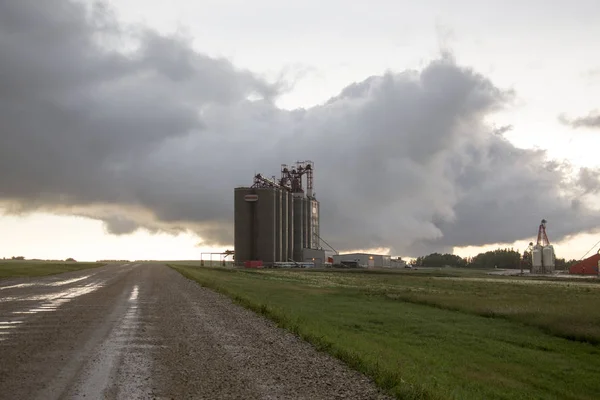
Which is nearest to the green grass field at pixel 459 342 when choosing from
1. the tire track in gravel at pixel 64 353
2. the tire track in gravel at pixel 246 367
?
the tire track in gravel at pixel 246 367

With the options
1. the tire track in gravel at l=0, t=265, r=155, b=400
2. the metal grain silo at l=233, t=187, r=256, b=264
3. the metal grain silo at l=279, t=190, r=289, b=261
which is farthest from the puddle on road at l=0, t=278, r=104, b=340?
the metal grain silo at l=279, t=190, r=289, b=261

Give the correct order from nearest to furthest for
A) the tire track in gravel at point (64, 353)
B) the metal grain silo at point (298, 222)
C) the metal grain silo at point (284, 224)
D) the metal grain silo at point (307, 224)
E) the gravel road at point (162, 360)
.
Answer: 1. the tire track in gravel at point (64, 353)
2. the gravel road at point (162, 360)
3. the metal grain silo at point (284, 224)
4. the metal grain silo at point (298, 222)
5. the metal grain silo at point (307, 224)

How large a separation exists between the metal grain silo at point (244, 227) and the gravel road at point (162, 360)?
121 metres

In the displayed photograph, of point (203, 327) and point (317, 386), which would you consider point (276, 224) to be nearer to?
point (203, 327)

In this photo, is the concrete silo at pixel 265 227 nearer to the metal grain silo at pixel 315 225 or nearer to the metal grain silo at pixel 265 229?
the metal grain silo at pixel 265 229

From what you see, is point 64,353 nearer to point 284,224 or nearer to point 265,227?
point 265,227

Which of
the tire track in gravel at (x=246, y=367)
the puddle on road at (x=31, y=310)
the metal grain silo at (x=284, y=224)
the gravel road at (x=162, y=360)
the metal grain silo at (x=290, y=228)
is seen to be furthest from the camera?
the metal grain silo at (x=290, y=228)

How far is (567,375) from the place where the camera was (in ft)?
87.0

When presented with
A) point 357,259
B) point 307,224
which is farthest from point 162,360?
point 357,259

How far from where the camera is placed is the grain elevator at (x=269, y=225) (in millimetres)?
150375

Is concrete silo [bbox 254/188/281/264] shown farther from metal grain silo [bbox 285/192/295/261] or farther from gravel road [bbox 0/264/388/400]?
gravel road [bbox 0/264/388/400]

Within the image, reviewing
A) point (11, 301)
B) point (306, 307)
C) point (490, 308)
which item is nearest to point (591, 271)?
point (490, 308)

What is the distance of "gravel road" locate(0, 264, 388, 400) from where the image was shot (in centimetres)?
1343

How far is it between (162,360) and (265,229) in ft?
438
